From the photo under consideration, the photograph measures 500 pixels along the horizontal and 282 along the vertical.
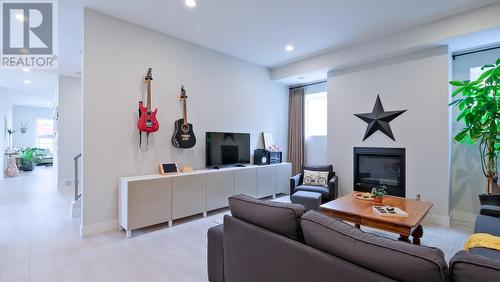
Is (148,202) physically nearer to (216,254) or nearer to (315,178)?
(216,254)

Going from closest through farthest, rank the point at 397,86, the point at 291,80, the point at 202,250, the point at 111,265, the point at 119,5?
the point at 111,265 → the point at 202,250 → the point at 119,5 → the point at 397,86 → the point at 291,80

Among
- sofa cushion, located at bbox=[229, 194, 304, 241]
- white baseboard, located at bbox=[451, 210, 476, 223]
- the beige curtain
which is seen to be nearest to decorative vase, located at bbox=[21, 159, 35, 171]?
the beige curtain

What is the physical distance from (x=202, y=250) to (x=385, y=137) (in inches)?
136

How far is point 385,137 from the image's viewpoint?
4.08 m

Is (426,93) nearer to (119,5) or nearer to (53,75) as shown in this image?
(119,5)

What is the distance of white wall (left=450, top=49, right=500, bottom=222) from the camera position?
11.7 ft

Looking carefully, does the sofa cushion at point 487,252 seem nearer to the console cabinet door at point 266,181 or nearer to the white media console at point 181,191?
the white media console at point 181,191

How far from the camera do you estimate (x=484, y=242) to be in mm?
1789

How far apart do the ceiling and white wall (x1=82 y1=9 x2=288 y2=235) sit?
0.84 ft

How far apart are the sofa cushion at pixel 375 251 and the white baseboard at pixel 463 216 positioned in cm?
373

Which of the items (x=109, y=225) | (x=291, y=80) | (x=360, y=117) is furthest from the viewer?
(x=291, y=80)

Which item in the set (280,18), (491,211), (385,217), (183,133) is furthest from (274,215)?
(280,18)

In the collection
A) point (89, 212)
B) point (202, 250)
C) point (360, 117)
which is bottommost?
point (202, 250)

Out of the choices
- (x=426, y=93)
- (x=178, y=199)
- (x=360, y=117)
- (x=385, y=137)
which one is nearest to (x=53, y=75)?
(x=178, y=199)
